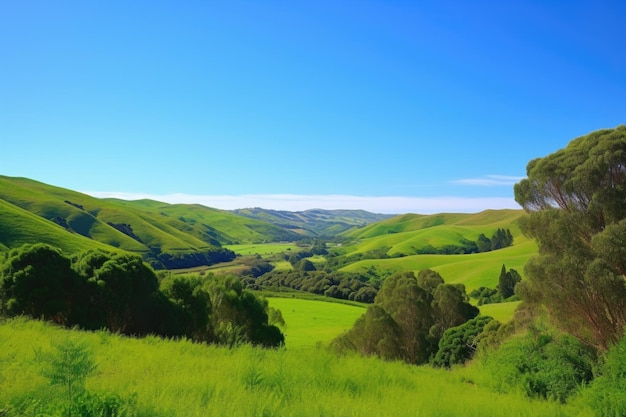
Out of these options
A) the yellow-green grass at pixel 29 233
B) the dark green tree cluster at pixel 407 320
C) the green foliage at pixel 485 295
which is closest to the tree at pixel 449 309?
the dark green tree cluster at pixel 407 320

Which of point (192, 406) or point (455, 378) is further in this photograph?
point (455, 378)

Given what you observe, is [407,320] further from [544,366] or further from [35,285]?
[35,285]

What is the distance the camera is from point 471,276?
125 metres

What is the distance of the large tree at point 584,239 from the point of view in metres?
18.5

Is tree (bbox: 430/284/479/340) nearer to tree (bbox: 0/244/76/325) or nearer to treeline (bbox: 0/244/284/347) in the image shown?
treeline (bbox: 0/244/284/347)

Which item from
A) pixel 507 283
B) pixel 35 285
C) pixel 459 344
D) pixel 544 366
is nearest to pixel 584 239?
pixel 544 366

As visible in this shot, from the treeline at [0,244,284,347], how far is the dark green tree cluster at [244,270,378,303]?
6596 centimetres

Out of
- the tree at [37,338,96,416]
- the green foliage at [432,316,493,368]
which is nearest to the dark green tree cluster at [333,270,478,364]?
the green foliage at [432,316,493,368]

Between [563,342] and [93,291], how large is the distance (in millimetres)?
33836

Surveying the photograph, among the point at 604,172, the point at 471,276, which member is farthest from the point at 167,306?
the point at 471,276

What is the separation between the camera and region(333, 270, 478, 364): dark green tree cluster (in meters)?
50.5

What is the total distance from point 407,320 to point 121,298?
3749 cm

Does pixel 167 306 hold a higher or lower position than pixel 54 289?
lower

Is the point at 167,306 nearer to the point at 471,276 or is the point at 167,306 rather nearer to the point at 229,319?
the point at 229,319
